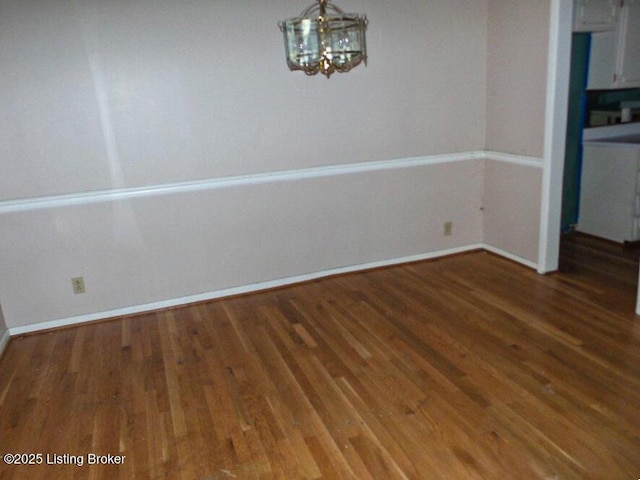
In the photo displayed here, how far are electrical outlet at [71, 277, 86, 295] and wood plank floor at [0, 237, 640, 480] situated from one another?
0.85 ft

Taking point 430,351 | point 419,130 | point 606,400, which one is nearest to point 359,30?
point 430,351

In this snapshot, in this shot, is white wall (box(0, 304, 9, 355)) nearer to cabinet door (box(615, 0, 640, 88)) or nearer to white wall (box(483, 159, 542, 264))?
white wall (box(483, 159, 542, 264))

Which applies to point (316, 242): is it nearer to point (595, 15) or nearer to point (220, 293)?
point (220, 293)

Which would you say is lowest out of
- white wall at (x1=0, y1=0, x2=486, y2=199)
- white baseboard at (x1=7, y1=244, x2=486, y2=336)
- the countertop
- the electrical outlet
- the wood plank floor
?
the wood plank floor

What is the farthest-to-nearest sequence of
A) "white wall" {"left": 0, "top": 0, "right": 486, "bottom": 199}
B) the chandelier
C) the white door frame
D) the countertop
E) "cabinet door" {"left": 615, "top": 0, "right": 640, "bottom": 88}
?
the countertop, "cabinet door" {"left": 615, "top": 0, "right": 640, "bottom": 88}, the white door frame, "white wall" {"left": 0, "top": 0, "right": 486, "bottom": 199}, the chandelier

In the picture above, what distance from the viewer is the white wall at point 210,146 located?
3158mm

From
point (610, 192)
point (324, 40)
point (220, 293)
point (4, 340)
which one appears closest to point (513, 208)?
point (610, 192)

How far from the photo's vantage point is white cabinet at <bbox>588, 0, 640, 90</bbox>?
4.05 metres

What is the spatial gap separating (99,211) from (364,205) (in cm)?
197

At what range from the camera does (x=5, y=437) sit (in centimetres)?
231

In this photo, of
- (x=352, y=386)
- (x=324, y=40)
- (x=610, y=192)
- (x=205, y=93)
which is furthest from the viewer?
(x=610, y=192)

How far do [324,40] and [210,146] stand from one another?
1.86 meters

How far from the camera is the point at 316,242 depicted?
3.96 m

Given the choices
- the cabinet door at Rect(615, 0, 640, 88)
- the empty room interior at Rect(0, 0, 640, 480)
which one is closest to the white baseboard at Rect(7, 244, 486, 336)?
the empty room interior at Rect(0, 0, 640, 480)
